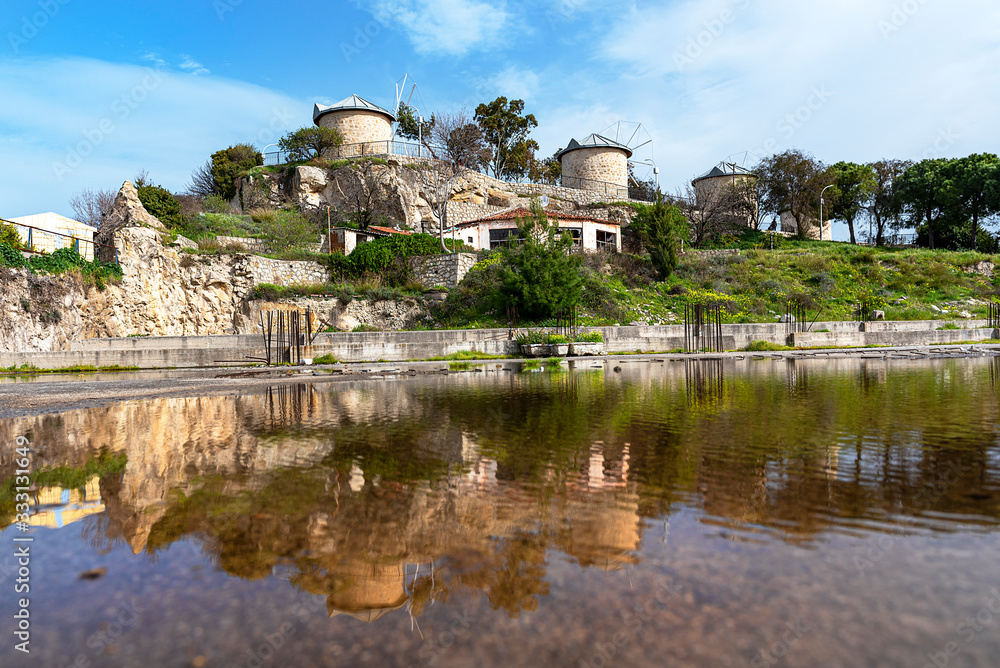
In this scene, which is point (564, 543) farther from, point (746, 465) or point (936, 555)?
point (746, 465)

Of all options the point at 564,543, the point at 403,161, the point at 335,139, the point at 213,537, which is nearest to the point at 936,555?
the point at 564,543

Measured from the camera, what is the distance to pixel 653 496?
3.64 meters

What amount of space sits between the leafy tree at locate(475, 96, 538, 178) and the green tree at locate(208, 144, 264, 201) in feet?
68.0

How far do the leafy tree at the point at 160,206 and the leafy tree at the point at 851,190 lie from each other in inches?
1906

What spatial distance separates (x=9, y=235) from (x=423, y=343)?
15104 mm

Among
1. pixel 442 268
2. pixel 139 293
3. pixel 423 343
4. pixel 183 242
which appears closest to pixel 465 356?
pixel 423 343

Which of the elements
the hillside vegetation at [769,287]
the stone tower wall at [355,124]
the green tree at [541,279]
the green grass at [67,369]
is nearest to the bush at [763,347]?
the hillside vegetation at [769,287]

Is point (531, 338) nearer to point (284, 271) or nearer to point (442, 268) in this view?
point (442, 268)

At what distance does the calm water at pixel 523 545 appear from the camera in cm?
197

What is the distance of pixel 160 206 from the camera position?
3181cm

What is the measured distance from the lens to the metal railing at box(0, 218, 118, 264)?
19.2 metres

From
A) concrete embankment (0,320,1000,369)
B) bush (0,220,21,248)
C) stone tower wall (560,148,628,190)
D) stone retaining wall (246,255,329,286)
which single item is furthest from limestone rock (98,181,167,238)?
stone tower wall (560,148,628,190)

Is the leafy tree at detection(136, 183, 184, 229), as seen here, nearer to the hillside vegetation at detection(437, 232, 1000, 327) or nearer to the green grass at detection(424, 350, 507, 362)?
the hillside vegetation at detection(437, 232, 1000, 327)

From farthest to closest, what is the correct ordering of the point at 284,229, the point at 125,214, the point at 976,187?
the point at 976,187 < the point at 284,229 < the point at 125,214
